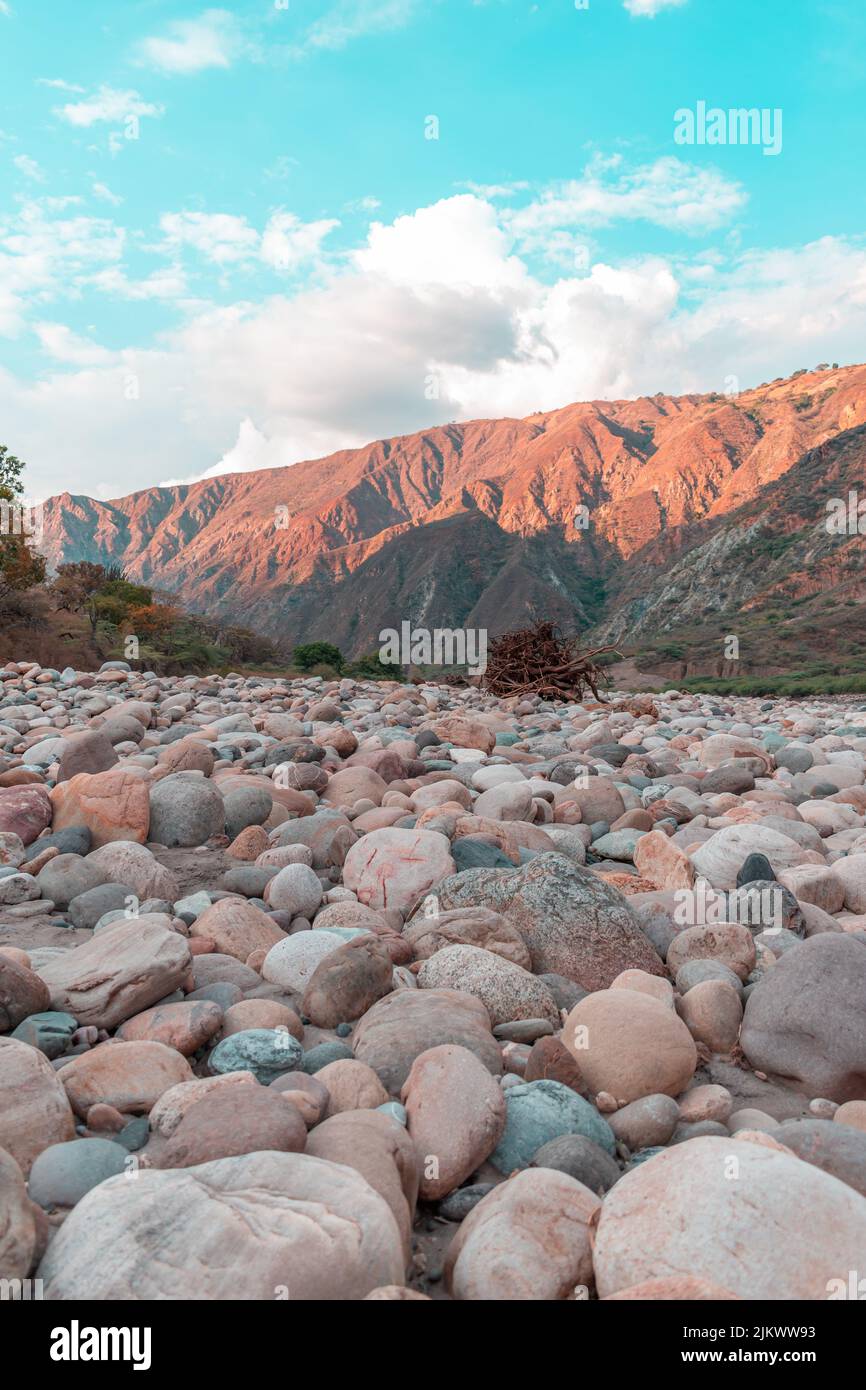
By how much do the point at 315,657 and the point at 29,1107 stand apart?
79.6ft

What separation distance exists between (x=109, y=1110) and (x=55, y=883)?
6.48 ft

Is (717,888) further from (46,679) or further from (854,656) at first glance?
(854,656)

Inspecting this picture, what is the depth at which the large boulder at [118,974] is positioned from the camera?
8.95 feet

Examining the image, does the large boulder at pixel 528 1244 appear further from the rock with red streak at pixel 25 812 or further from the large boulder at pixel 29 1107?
the rock with red streak at pixel 25 812

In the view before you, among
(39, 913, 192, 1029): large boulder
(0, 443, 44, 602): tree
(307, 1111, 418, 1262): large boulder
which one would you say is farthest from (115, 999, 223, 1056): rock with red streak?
(0, 443, 44, 602): tree

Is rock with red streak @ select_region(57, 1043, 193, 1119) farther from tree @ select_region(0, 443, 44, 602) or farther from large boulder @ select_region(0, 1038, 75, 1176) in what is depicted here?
tree @ select_region(0, 443, 44, 602)

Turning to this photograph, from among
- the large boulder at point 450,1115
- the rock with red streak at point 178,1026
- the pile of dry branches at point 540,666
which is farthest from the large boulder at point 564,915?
the pile of dry branches at point 540,666

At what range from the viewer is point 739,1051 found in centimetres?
285

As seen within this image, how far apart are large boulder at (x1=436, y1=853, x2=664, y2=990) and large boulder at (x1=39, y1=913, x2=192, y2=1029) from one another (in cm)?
129

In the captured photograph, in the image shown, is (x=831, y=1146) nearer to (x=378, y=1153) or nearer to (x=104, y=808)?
(x=378, y=1153)

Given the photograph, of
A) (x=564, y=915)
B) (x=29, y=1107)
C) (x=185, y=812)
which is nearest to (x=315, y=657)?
(x=185, y=812)

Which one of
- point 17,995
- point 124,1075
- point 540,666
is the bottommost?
point 124,1075

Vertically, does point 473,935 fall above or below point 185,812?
below

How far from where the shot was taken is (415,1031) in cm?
260
